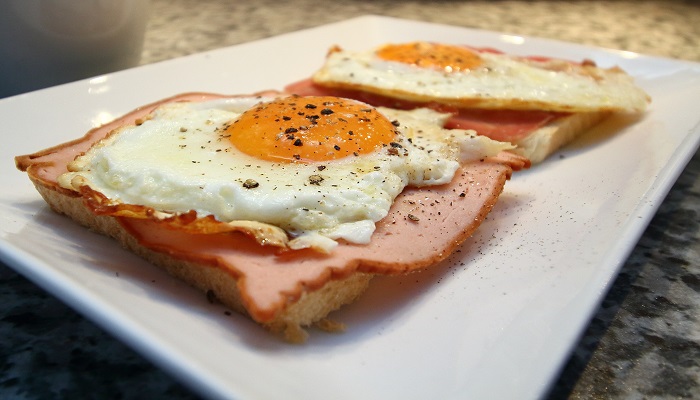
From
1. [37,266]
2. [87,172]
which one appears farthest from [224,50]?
[37,266]

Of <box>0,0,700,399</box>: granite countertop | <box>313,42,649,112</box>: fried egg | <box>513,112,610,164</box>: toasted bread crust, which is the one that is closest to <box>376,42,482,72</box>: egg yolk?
<box>313,42,649,112</box>: fried egg

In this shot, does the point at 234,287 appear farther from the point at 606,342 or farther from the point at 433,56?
the point at 433,56

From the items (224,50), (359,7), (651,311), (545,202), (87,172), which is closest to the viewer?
(651,311)

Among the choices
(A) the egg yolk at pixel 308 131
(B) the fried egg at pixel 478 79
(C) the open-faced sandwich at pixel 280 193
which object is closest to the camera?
(C) the open-faced sandwich at pixel 280 193

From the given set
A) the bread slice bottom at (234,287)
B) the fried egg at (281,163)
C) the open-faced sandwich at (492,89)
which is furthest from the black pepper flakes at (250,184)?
the open-faced sandwich at (492,89)

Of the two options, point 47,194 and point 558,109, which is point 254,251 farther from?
point 558,109

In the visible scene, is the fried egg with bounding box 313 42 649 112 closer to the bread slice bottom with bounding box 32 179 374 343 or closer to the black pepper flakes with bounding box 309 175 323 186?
the black pepper flakes with bounding box 309 175 323 186

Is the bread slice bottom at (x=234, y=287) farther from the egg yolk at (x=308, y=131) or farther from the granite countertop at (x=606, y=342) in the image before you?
the egg yolk at (x=308, y=131)
